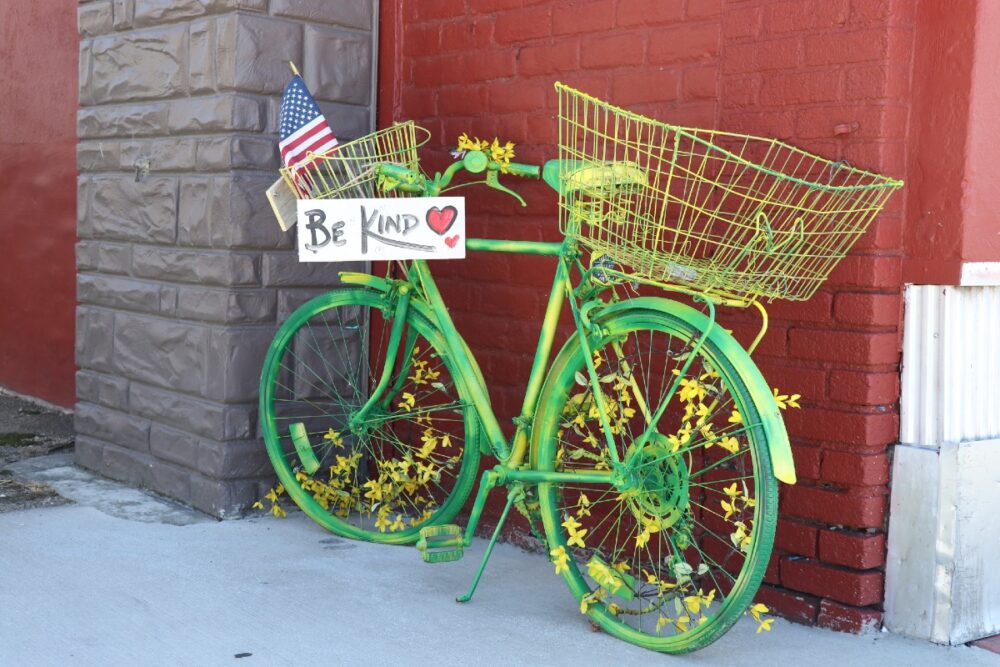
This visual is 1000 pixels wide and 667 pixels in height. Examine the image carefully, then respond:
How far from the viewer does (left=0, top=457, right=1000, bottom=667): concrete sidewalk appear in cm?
285

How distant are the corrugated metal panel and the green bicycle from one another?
0.29 m

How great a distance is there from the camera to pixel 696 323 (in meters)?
2.73

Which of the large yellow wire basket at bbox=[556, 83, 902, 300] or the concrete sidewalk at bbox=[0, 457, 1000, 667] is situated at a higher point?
the large yellow wire basket at bbox=[556, 83, 902, 300]

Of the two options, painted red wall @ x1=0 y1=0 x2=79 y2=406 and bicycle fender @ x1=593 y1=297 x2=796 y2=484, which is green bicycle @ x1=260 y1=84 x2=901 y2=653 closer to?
bicycle fender @ x1=593 y1=297 x2=796 y2=484

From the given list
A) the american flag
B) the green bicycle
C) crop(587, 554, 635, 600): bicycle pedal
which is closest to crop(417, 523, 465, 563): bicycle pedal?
the green bicycle

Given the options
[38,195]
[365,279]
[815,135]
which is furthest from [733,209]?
[38,195]

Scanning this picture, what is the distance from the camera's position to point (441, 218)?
332 cm

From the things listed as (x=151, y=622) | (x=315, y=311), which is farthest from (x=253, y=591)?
(x=315, y=311)

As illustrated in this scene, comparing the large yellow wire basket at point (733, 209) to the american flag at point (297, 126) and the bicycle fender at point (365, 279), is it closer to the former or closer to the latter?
the bicycle fender at point (365, 279)

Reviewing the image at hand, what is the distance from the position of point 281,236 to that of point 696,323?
1.85 m

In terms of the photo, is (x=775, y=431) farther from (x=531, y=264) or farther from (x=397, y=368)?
(x=397, y=368)

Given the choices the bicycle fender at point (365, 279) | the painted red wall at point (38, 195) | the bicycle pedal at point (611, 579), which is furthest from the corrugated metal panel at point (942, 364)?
the painted red wall at point (38, 195)

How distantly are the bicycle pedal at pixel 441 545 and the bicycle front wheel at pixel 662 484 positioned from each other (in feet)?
1.08

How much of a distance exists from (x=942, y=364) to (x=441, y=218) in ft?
4.49
